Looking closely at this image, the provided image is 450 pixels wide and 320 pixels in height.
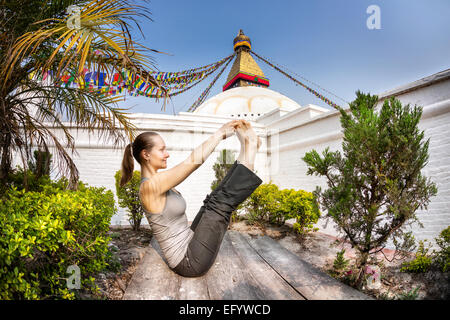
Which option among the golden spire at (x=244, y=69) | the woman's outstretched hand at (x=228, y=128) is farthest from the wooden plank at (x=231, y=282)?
the golden spire at (x=244, y=69)

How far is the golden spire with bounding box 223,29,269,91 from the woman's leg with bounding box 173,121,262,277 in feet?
63.1

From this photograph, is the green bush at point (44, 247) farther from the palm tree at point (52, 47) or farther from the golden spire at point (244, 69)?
the golden spire at point (244, 69)

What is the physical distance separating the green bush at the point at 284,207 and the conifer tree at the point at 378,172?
1.66 meters

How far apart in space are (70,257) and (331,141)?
5.96m

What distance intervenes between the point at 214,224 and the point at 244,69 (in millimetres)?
20136

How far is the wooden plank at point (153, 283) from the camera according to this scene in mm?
1597

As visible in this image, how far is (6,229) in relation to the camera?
1478 millimetres

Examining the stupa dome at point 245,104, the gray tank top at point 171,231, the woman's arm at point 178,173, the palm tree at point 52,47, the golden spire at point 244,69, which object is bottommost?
the gray tank top at point 171,231

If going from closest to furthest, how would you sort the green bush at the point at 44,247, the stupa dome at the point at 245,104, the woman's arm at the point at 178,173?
the green bush at the point at 44,247
the woman's arm at the point at 178,173
the stupa dome at the point at 245,104

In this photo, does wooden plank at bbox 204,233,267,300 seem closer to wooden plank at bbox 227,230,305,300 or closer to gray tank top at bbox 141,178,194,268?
wooden plank at bbox 227,230,305,300

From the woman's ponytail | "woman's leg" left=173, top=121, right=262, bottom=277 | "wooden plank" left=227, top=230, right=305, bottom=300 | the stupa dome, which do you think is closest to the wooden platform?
"wooden plank" left=227, top=230, right=305, bottom=300

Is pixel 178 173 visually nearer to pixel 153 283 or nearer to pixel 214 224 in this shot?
pixel 214 224

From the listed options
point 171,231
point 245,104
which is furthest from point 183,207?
point 245,104

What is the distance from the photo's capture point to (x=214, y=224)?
6.15 ft
